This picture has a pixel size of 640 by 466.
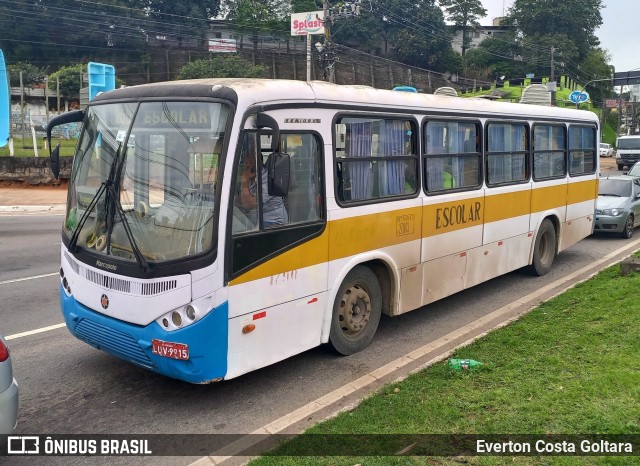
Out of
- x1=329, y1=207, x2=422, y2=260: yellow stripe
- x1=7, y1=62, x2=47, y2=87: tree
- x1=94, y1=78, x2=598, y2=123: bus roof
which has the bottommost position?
x1=329, y1=207, x2=422, y2=260: yellow stripe

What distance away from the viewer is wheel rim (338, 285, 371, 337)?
6.32 meters

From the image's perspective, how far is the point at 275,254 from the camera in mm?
5324

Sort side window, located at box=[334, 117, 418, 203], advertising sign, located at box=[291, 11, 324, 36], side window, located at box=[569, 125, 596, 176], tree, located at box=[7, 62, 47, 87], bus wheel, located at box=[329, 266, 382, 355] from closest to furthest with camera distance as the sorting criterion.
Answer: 1. side window, located at box=[334, 117, 418, 203]
2. bus wheel, located at box=[329, 266, 382, 355]
3. side window, located at box=[569, 125, 596, 176]
4. advertising sign, located at box=[291, 11, 324, 36]
5. tree, located at box=[7, 62, 47, 87]

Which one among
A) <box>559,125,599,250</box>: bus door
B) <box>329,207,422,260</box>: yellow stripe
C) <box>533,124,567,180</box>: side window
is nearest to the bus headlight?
<box>329,207,422,260</box>: yellow stripe

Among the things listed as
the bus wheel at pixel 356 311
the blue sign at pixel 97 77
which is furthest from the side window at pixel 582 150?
the blue sign at pixel 97 77

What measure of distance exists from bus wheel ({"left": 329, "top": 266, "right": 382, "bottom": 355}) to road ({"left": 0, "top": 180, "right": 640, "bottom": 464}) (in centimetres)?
17

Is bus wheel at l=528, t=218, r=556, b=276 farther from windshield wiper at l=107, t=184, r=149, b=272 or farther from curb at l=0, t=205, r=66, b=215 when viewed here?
curb at l=0, t=205, r=66, b=215

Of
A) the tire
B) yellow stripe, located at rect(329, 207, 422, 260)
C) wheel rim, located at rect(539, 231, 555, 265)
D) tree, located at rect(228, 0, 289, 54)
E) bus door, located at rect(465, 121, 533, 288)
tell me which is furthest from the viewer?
tree, located at rect(228, 0, 289, 54)

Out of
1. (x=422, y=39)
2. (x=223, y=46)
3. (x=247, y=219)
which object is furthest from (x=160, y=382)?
(x=422, y=39)

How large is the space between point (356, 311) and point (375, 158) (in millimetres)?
1702

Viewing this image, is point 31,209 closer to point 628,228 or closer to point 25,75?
point 628,228

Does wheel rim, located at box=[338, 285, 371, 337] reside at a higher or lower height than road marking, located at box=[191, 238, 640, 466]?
higher

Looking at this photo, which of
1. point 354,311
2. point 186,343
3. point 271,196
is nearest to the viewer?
point 186,343

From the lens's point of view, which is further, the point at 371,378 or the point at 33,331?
the point at 33,331
